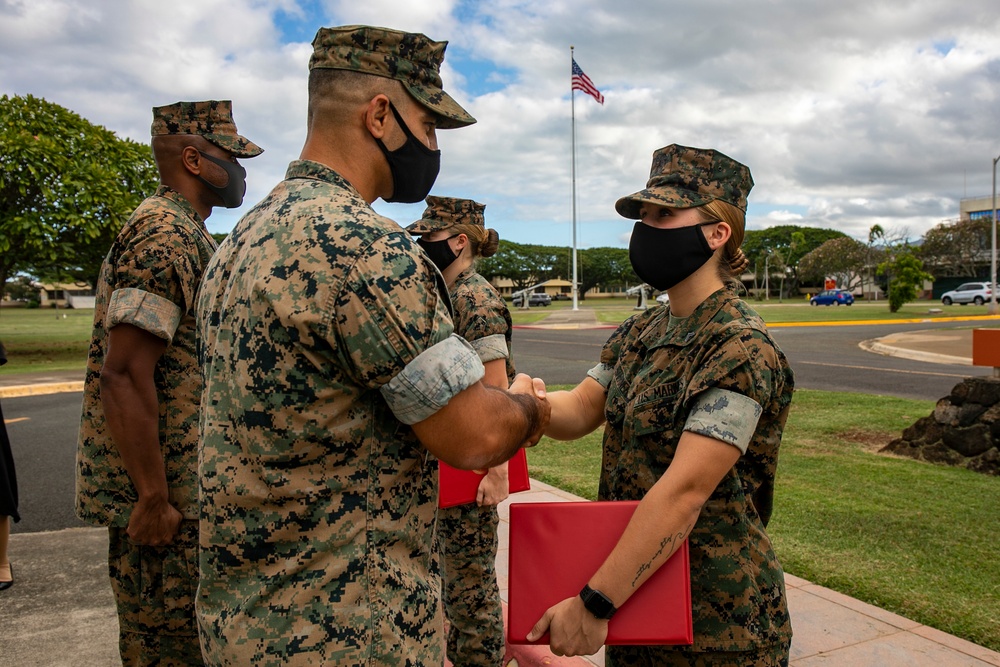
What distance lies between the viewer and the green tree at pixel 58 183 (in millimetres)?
16516

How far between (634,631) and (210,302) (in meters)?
1.23

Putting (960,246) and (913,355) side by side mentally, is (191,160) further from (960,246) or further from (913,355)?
(960,246)

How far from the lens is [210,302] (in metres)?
1.58

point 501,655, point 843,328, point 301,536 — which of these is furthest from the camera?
point 843,328

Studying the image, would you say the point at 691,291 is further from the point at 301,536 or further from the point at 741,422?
the point at 301,536

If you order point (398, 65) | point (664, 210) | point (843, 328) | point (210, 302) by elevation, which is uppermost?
point (398, 65)

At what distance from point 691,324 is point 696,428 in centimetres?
38

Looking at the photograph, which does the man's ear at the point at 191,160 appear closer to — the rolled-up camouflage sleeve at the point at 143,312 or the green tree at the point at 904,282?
the rolled-up camouflage sleeve at the point at 143,312

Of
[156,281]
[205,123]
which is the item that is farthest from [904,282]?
[156,281]

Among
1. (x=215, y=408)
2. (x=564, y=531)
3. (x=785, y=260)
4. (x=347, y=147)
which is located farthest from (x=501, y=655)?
(x=785, y=260)

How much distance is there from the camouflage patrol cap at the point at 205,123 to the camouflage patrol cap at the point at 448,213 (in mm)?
898

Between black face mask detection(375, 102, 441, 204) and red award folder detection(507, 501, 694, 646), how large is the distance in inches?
31.8

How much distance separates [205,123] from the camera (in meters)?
2.84

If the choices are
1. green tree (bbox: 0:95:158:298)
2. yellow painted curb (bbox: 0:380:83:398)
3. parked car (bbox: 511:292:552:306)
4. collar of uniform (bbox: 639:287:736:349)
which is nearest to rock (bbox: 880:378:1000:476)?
collar of uniform (bbox: 639:287:736:349)
